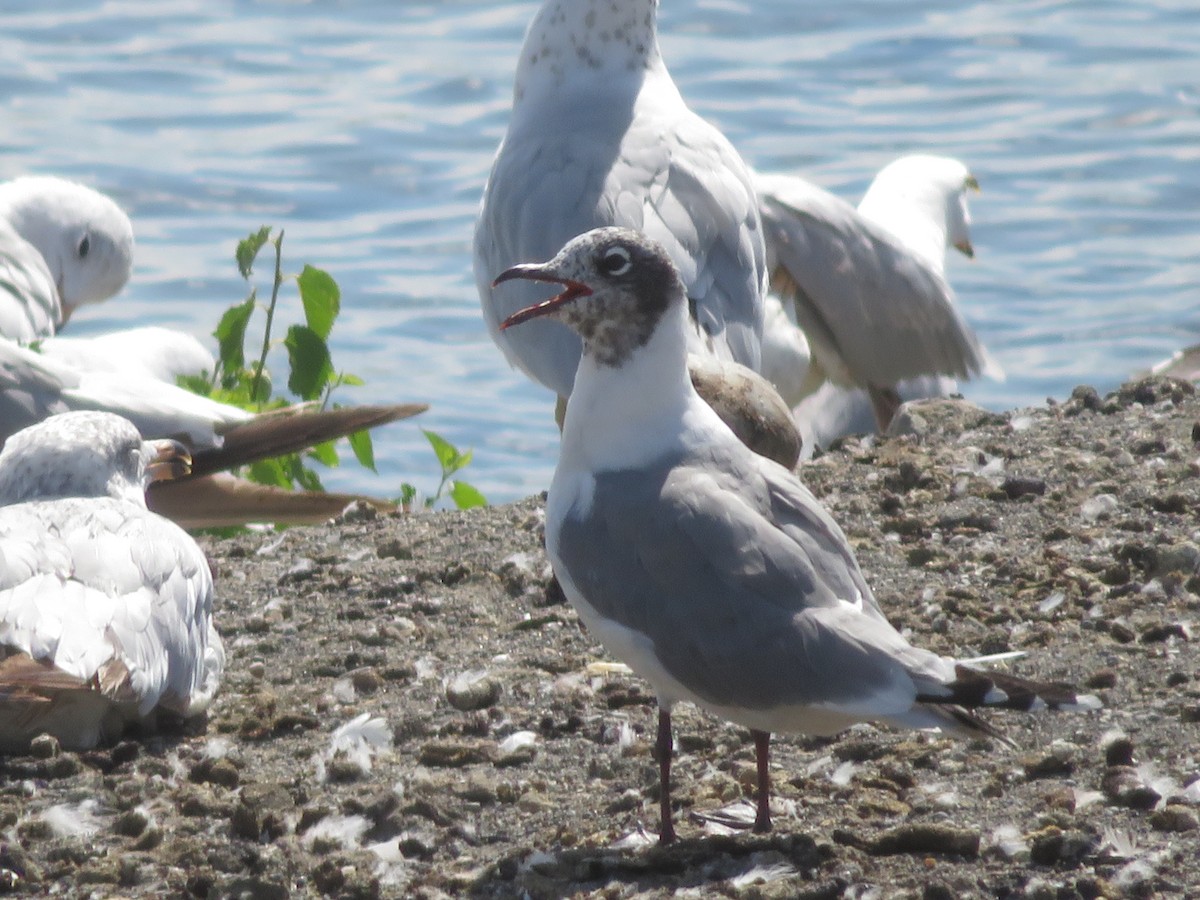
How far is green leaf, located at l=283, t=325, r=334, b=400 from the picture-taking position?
6371 millimetres

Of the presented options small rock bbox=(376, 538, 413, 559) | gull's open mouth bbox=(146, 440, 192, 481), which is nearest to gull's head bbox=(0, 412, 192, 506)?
gull's open mouth bbox=(146, 440, 192, 481)

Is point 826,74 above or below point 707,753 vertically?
above

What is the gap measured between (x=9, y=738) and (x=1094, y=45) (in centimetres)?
1064

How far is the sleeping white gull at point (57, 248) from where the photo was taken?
7391mm

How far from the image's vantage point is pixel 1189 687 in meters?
3.89

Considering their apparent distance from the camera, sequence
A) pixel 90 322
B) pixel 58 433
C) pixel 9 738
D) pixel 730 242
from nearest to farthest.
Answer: pixel 9 738, pixel 58 433, pixel 730 242, pixel 90 322

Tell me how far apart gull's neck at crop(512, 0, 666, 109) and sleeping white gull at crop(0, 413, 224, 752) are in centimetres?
188

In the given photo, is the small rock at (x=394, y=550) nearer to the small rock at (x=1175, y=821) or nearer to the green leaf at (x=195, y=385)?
the green leaf at (x=195, y=385)

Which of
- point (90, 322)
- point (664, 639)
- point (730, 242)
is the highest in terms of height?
point (730, 242)

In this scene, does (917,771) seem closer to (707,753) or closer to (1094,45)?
(707,753)

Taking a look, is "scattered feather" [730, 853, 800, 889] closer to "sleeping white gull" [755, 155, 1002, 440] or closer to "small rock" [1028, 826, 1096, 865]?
"small rock" [1028, 826, 1096, 865]

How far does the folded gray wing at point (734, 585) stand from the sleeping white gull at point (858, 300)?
116 inches

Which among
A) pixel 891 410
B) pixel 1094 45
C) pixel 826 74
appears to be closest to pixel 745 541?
pixel 891 410

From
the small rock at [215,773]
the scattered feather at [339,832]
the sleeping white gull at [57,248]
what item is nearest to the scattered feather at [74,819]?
the small rock at [215,773]
